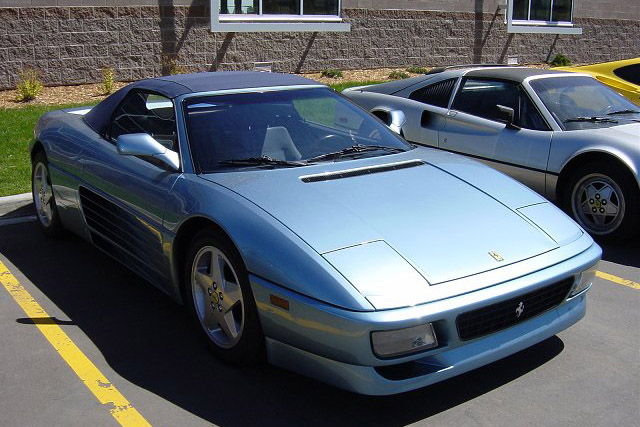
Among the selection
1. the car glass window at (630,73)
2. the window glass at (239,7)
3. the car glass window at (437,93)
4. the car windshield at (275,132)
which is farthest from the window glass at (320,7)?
the car windshield at (275,132)

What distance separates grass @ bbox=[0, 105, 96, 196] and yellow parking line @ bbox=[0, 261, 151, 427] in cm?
265

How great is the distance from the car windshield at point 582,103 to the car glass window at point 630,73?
10.3 feet

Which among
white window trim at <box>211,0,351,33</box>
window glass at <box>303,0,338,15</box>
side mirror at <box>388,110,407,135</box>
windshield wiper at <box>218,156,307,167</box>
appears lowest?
windshield wiper at <box>218,156,307,167</box>

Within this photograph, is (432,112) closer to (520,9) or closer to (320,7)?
(320,7)

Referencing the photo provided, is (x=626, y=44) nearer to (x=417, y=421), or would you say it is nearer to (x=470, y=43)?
(x=470, y=43)

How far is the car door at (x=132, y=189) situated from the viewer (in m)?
4.57

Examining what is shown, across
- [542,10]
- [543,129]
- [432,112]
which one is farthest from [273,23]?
[543,129]

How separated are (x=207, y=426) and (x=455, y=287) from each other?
1277 mm

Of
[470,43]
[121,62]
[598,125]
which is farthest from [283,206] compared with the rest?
[470,43]

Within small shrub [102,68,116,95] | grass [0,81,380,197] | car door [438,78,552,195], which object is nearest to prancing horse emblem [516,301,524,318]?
car door [438,78,552,195]

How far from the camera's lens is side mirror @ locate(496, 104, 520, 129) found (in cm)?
693

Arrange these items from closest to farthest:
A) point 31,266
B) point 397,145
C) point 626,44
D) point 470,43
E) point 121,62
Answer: point 397,145 → point 31,266 → point 121,62 → point 470,43 → point 626,44

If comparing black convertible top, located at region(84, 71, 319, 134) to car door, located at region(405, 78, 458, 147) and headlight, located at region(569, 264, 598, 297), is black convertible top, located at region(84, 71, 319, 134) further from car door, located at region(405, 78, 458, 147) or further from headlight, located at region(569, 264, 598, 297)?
car door, located at region(405, 78, 458, 147)

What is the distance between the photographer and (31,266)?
5.75m
